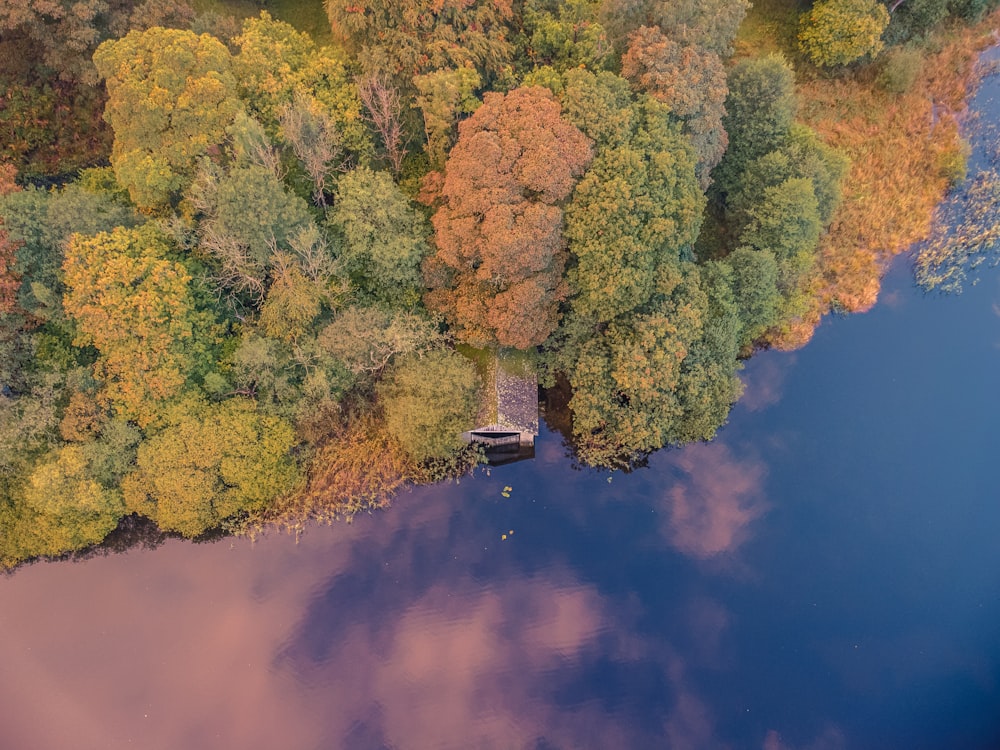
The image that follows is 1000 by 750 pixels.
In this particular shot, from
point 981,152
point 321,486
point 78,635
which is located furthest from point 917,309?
point 78,635

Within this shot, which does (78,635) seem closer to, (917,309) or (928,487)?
(928,487)

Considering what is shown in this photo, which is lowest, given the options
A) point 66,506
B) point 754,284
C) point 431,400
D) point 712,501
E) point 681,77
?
point 712,501

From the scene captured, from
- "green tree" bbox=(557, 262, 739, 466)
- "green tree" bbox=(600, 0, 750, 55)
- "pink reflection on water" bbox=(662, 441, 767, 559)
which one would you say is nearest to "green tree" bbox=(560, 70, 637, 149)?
"green tree" bbox=(600, 0, 750, 55)

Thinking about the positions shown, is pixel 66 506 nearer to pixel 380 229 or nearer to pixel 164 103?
pixel 164 103

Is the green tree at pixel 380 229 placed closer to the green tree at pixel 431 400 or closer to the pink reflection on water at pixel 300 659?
the green tree at pixel 431 400

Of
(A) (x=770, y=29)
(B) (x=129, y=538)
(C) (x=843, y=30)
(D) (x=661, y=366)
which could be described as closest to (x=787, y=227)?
(D) (x=661, y=366)

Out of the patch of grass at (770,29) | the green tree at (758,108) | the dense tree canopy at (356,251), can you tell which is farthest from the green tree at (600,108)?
the patch of grass at (770,29)

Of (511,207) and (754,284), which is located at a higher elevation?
(511,207)
